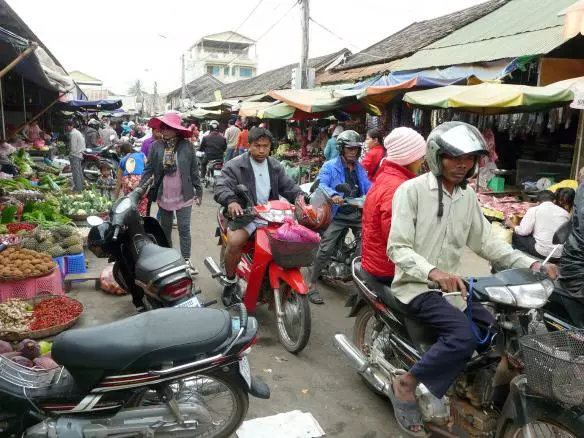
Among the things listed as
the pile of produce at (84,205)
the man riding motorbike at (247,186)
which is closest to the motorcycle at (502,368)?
the man riding motorbike at (247,186)

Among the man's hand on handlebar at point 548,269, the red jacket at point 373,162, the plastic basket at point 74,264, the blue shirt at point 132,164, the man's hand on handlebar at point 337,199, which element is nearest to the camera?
the man's hand on handlebar at point 548,269

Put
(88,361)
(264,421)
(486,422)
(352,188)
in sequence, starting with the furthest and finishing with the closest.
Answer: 1. (352,188)
2. (264,421)
3. (486,422)
4. (88,361)

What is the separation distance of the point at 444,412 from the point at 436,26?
15.9 metres

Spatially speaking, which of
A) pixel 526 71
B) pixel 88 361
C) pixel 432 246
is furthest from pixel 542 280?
pixel 526 71

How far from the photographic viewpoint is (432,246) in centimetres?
286

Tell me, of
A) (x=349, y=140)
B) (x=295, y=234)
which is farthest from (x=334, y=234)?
(x=295, y=234)

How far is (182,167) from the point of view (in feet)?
18.8

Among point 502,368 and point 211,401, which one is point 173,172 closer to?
point 211,401

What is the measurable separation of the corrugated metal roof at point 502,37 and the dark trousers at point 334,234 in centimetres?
556

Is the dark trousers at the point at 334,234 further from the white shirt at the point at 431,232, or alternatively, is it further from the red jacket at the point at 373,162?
the white shirt at the point at 431,232

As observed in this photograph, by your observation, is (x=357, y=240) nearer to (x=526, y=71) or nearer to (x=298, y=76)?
(x=526, y=71)

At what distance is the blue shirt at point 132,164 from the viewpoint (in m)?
7.24

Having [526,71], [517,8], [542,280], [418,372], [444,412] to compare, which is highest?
[517,8]

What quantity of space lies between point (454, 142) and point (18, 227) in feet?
18.7
